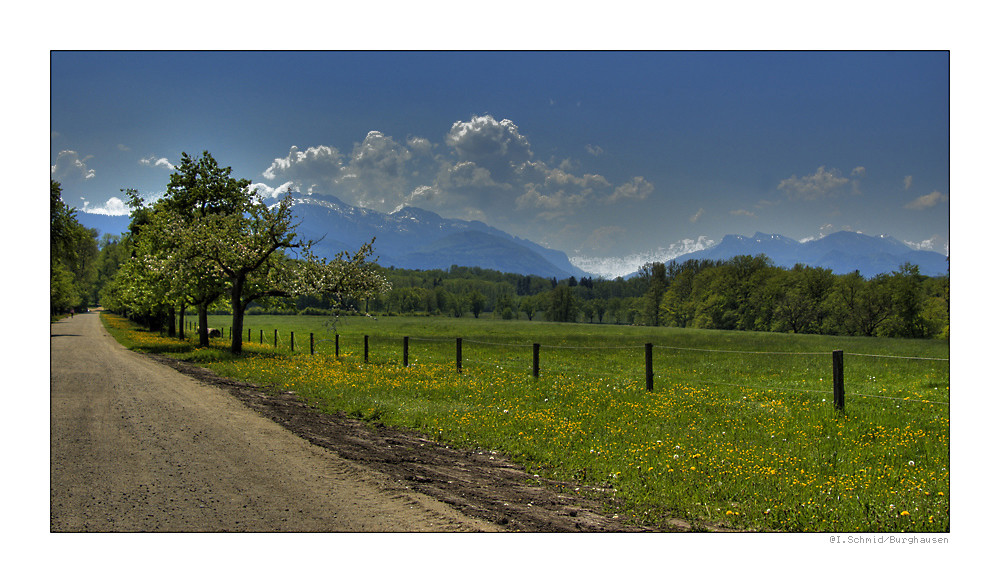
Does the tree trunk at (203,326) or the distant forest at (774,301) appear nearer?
the tree trunk at (203,326)

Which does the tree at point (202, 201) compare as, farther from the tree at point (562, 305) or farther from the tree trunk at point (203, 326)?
the tree at point (562, 305)

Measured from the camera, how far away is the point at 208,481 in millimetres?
8078

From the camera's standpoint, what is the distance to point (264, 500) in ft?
24.0

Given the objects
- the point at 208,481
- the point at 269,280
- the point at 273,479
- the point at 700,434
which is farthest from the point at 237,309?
the point at 700,434

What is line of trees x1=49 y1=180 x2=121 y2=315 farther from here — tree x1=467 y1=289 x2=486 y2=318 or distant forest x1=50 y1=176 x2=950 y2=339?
tree x1=467 y1=289 x2=486 y2=318

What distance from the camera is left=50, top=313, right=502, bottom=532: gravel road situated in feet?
21.9

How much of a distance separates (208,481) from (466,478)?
4119mm

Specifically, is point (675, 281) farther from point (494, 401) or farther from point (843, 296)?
point (494, 401)

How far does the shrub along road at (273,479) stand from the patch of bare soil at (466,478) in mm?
27

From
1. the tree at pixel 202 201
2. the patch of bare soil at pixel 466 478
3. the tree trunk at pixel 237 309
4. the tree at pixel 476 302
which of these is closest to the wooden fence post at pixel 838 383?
the patch of bare soil at pixel 466 478

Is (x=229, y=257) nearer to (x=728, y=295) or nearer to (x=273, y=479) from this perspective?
(x=273, y=479)

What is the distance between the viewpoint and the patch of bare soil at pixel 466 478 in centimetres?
690

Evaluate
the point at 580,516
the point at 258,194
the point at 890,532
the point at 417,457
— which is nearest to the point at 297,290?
the point at 258,194

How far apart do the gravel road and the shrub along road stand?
0.07 feet
